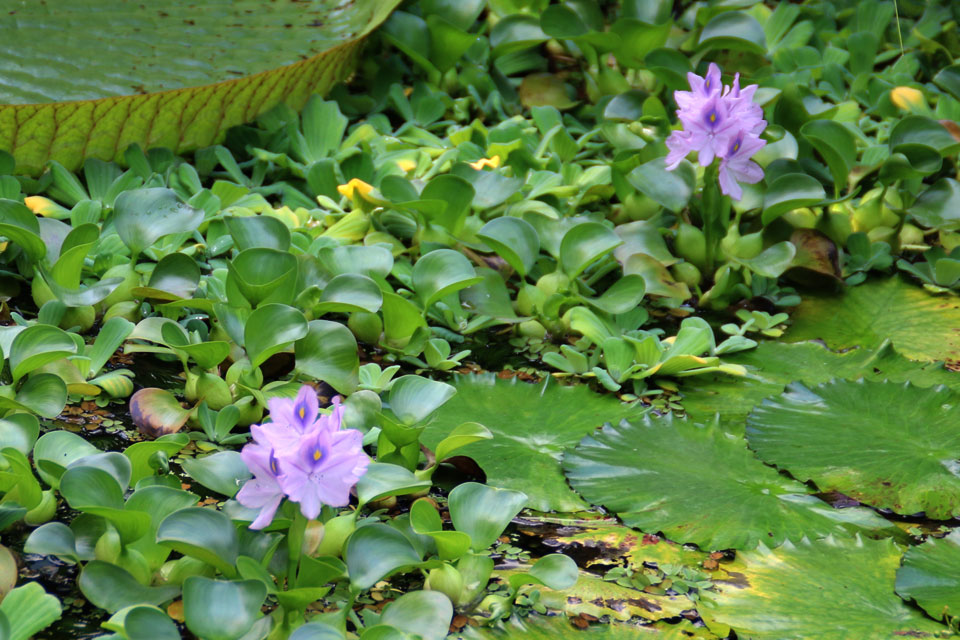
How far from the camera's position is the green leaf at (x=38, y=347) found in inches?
43.8

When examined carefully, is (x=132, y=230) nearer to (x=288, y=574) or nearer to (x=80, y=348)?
(x=80, y=348)

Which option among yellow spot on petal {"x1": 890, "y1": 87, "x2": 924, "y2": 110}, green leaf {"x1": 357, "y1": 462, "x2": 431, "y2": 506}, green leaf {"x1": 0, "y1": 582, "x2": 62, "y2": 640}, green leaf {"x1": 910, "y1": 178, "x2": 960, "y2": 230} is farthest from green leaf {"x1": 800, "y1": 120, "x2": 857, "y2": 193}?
green leaf {"x1": 0, "y1": 582, "x2": 62, "y2": 640}

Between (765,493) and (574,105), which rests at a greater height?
(574,105)

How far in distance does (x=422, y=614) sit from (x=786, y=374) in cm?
76

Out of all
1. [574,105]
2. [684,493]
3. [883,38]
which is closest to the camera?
[684,493]

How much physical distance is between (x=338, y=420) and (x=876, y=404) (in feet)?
2.74

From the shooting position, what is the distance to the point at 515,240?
150cm

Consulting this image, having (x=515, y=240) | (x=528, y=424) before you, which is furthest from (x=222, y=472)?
(x=515, y=240)

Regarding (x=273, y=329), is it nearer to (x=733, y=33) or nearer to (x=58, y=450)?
(x=58, y=450)

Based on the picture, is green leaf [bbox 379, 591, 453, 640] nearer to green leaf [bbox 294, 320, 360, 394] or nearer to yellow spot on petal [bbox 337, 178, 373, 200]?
green leaf [bbox 294, 320, 360, 394]

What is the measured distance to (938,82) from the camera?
2158mm

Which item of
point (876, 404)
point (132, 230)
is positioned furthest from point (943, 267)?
point (132, 230)

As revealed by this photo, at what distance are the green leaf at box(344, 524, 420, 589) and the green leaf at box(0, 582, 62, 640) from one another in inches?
10.4

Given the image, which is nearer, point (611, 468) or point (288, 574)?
point (288, 574)
